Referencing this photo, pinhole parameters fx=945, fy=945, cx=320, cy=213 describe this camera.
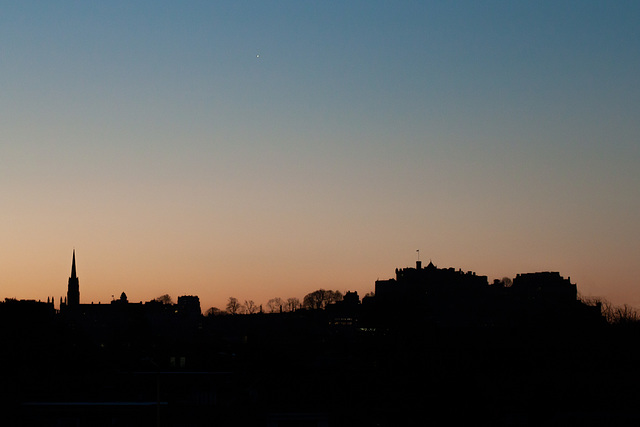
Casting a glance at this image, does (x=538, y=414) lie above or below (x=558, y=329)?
below

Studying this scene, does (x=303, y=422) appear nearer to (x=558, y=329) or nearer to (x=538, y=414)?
(x=538, y=414)

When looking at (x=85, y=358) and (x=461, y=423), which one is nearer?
(x=461, y=423)

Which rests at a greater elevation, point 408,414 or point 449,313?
point 449,313

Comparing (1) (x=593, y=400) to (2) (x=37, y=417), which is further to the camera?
(1) (x=593, y=400)

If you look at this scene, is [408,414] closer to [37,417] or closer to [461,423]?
[461,423]

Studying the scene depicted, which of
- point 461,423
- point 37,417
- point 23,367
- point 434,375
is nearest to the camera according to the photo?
point 37,417

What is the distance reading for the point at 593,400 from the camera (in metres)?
47.3

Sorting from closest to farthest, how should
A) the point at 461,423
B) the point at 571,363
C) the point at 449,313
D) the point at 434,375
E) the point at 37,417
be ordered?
the point at 37,417
the point at 461,423
the point at 434,375
the point at 571,363
the point at 449,313

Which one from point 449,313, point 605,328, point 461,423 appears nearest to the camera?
point 461,423

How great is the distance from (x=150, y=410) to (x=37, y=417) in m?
5.00

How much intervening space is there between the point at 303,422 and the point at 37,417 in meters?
11.9

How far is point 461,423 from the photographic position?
45000 millimetres

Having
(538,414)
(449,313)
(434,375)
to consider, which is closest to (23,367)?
(434,375)

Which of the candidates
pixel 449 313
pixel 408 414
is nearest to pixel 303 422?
pixel 408 414
